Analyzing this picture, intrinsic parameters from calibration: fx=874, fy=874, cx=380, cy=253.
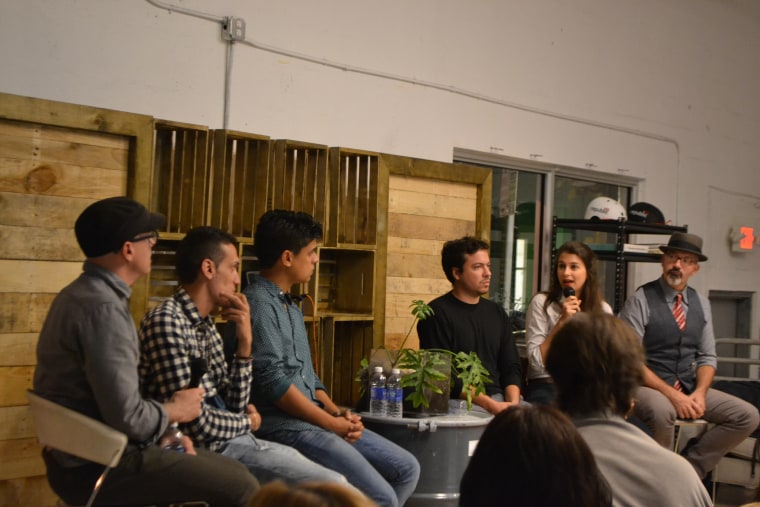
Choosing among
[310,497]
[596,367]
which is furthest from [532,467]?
[596,367]

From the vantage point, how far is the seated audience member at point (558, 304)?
4.64m

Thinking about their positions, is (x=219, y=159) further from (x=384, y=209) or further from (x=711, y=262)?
(x=711, y=262)

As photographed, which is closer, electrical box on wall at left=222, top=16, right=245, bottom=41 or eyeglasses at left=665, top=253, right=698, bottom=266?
electrical box on wall at left=222, top=16, right=245, bottom=41

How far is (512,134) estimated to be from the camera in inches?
239

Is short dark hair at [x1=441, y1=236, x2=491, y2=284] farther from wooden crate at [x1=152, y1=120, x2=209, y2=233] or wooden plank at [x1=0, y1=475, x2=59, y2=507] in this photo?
wooden plank at [x1=0, y1=475, x2=59, y2=507]

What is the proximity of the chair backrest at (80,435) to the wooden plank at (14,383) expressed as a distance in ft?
3.69

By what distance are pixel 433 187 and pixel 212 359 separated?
93.7 inches

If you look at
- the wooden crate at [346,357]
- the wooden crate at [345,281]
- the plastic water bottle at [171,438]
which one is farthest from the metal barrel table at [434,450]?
the plastic water bottle at [171,438]

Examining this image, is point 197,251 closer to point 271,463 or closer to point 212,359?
point 212,359

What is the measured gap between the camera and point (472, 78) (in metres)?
5.78

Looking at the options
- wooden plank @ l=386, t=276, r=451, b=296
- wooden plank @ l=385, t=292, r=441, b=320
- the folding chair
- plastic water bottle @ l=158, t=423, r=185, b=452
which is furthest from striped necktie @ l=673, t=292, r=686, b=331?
the folding chair

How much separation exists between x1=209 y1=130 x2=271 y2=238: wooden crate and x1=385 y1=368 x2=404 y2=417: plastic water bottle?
Result: 0.99m

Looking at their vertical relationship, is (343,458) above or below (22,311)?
below

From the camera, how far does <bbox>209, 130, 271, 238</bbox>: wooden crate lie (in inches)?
160
